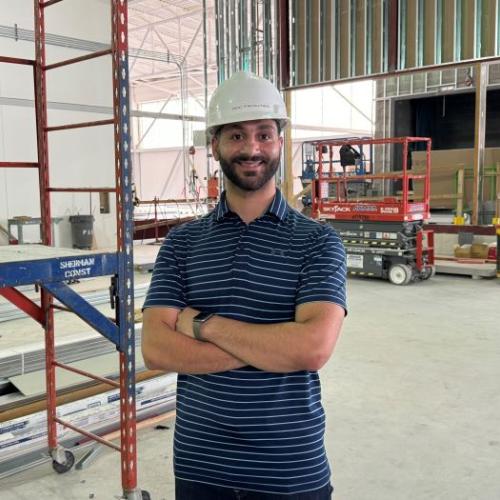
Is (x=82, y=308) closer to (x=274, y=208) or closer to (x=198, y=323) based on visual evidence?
(x=198, y=323)

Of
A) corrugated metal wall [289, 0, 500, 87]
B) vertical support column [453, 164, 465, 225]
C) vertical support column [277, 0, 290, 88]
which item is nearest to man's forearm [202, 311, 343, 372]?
corrugated metal wall [289, 0, 500, 87]

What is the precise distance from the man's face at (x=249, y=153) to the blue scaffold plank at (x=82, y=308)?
1112mm

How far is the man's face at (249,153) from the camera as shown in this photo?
6.22 feet

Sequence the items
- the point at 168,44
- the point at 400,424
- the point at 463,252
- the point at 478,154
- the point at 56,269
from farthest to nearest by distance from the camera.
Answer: the point at 168,44 < the point at 478,154 < the point at 463,252 < the point at 400,424 < the point at 56,269

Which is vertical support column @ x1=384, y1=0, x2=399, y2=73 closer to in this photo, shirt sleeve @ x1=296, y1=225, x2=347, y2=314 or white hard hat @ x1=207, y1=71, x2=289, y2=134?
white hard hat @ x1=207, y1=71, x2=289, y2=134

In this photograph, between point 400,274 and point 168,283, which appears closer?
point 168,283

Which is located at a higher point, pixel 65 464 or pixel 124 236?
pixel 124 236

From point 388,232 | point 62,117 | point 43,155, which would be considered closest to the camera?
point 43,155

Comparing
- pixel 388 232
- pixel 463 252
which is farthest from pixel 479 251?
pixel 388 232

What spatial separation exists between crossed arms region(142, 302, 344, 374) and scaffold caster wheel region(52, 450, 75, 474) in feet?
7.05

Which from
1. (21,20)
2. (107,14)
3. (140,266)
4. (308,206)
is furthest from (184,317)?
(308,206)

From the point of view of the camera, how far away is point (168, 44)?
2459 cm

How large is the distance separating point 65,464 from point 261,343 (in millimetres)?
2462

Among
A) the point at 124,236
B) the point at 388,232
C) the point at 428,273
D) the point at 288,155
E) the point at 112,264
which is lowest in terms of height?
the point at 428,273
